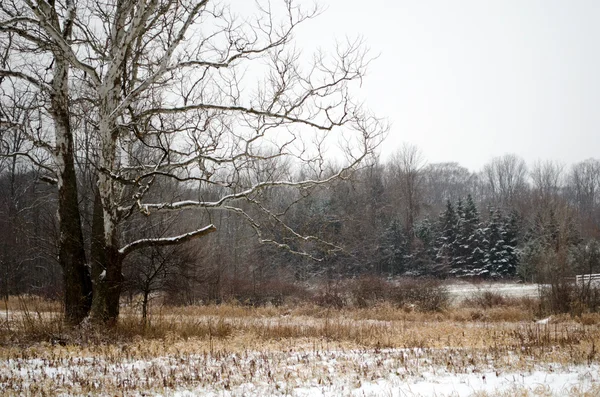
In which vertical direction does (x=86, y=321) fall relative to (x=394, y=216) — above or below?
below

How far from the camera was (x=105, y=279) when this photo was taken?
406 inches

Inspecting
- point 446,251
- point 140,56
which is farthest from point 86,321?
point 446,251

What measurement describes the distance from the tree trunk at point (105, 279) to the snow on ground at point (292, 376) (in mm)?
2943

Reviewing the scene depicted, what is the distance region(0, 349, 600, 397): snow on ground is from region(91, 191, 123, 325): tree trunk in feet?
9.66

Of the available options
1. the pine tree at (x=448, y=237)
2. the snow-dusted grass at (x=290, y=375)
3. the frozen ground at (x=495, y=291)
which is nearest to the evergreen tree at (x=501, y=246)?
the pine tree at (x=448, y=237)

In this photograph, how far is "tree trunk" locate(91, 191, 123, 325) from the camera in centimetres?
1010

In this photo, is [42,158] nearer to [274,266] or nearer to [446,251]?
[274,266]

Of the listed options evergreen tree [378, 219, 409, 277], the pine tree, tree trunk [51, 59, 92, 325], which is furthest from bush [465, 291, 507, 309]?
evergreen tree [378, 219, 409, 277]

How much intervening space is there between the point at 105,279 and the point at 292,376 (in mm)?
6124

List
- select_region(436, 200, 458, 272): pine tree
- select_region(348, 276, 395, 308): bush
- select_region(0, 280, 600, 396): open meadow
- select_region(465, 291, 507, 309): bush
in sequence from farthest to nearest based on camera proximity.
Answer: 1. select_region(436, 200, 458, 272): pine tree
2. select_region(348, 276, 395, 308): bush
3. select_region(465, 291, 507, 309): bush
4. select_region(0, 280, 600, 396): open meadow

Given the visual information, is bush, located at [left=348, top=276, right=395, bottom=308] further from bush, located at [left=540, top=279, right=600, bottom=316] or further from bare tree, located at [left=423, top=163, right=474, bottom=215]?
bare tree, located at [left=423, top=163, right=474, bottom=215]

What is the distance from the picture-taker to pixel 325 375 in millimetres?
6184

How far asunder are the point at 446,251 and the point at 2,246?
39.1 metres

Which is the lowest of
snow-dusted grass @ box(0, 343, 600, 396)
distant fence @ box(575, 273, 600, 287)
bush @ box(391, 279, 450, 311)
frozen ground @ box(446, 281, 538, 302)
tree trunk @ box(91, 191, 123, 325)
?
frozen ground @ box(446, 281, 538, 302)
